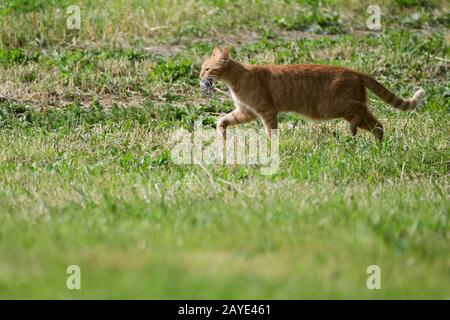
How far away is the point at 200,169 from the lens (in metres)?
8.39

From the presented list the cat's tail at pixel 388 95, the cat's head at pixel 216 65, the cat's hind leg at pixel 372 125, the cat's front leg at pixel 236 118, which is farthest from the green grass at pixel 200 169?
the cat's head at pixel 216 65

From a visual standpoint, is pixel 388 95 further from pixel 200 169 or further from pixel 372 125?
pixel 200 169

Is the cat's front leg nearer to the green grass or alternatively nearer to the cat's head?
the cat's head

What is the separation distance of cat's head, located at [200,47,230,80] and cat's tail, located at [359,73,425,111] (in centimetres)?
151

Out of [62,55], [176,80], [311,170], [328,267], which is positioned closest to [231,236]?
[328,267]

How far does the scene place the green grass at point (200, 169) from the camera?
5.17m

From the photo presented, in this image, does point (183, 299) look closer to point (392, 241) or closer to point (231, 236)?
point (231, 236)

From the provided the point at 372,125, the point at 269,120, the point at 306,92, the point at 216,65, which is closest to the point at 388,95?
the point at 372,125

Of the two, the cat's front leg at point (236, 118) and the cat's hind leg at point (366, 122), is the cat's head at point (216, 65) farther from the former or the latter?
the cat's hind leg at point (366, 122)

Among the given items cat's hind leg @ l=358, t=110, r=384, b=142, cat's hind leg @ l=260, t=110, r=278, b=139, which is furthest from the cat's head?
cat's hind leg @ l=358, t=110, r=384, b=142

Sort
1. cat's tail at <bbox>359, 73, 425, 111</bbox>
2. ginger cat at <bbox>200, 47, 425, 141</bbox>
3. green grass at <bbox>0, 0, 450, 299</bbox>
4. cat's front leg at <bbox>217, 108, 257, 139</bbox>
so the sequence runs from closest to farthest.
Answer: green grass at <bbox>0, 0, 450, 299</bbox> → ginger cat at <bbox>200, 47, 425, 141</bbox> → cat's tail at <bbox>359, 73, 425, 111</bbox> → cat's front leg at <bbox>217, 108, 257, 139</bbox>

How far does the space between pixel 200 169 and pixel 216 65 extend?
6.91 ft

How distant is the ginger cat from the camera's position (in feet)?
32.5

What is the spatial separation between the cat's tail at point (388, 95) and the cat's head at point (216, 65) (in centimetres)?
151
